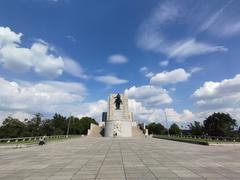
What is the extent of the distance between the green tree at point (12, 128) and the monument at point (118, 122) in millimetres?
21000

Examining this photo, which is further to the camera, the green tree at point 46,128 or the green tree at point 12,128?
the green tree at point 46,128

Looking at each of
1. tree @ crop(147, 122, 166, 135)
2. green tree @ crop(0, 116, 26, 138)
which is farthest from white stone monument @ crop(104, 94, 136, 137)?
tree @ crop(147, 122, 166, 135)

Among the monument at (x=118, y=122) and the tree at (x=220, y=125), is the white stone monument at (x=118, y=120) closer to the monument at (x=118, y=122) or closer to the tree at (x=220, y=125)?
the monument at (x=118, y=122)

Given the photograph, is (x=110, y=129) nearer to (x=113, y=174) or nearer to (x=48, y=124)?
(x=48, y=124)

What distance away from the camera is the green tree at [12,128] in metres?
67.2

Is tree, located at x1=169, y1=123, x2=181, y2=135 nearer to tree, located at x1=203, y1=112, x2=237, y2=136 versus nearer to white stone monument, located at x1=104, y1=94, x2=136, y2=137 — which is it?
tree, located at x1=203, y1=112, x2=237, y2=136

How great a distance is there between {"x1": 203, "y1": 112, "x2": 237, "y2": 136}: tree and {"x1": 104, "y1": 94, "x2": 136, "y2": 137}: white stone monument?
3008 centimetres

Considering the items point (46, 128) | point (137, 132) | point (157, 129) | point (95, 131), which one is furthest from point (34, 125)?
point (157, 129)

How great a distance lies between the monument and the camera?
7150cm

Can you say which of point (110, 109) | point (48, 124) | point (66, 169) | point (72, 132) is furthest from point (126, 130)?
point (66, 169)

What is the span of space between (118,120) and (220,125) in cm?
3922

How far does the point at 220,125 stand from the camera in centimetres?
8719

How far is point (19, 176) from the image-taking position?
9375mm

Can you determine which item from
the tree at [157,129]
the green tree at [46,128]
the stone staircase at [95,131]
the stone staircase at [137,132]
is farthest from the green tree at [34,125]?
the tree at [157,129]
